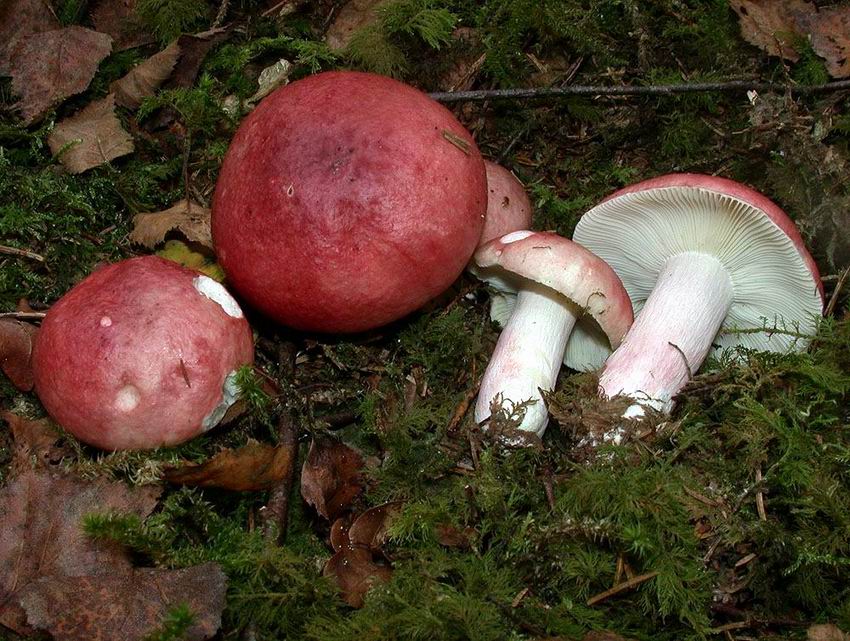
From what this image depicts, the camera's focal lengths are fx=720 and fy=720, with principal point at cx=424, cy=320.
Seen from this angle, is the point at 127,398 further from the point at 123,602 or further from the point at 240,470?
the point at 123,602

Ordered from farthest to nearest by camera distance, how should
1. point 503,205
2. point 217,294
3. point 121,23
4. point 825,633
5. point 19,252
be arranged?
1. point 121,23
2. point 503,205
3. point 19,252
4. point 217,294
5. point 825,633

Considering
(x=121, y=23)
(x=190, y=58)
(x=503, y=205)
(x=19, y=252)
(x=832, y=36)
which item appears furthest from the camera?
(x=121, y=23)

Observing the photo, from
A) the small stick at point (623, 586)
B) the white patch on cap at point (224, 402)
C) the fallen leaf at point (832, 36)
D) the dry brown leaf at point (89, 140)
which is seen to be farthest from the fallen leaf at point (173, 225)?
the fallen leaf at point (832, 36)

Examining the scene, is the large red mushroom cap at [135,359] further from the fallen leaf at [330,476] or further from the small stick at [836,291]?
the small stick at [836,291]

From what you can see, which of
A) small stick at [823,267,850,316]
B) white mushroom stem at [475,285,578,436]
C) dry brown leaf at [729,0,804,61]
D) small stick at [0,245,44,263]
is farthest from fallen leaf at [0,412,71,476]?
dry brown leaf at [729,0,804,61]

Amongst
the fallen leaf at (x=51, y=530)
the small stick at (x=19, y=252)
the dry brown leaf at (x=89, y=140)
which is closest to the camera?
the fallen leaf at (x=51, y=530)

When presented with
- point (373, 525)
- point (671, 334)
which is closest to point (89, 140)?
point (373, 525)

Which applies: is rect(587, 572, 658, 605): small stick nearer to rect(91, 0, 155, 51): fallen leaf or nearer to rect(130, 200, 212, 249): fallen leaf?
rect(130, 200, 212, 249): fallen leaf
